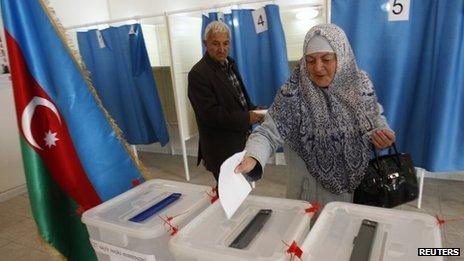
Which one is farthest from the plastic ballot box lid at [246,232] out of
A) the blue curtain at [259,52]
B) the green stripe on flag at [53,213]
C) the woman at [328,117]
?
the blue curtain at [259,52]

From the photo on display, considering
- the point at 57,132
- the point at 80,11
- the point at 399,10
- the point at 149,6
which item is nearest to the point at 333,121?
the point at 57,132

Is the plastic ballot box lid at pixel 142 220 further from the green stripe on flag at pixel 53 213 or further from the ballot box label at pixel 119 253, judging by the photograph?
the green stripe on flag at pixel 53 213

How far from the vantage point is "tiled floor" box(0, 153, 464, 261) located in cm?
205

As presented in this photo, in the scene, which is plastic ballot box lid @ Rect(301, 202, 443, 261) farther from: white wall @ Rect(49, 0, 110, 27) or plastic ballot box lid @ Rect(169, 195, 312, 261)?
white wall @ Rect(49, 0, 110, 27)

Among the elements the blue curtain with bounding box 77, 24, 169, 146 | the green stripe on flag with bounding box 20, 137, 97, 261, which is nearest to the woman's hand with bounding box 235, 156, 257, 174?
the green stripe on flag with bounding box 20, 137, 97, 261

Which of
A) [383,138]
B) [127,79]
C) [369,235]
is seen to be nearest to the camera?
[369,235]

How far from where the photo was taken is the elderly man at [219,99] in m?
1.63

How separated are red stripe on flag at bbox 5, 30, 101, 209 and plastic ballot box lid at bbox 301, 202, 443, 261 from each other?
2.42 ft

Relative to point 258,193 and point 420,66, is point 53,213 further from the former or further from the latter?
point 420,66

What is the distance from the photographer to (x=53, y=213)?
1084 mm

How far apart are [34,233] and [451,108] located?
292 centimetres

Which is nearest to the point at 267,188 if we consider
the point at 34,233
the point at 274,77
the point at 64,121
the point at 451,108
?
the point at 274,77

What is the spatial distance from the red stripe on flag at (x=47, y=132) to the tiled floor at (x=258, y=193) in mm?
1266

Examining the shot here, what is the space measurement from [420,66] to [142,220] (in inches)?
74.8
